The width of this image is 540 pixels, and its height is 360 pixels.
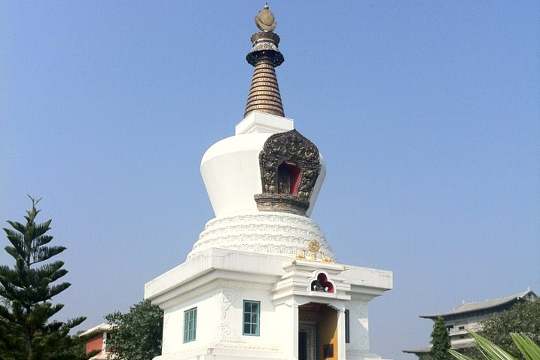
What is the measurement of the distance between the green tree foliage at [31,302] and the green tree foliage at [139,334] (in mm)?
9841

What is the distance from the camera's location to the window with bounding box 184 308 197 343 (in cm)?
1791

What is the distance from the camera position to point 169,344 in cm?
1927

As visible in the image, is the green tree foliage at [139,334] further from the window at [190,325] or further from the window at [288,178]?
the window at [288,178]

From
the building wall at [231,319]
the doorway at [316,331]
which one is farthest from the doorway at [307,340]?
the building wall at [231,319]

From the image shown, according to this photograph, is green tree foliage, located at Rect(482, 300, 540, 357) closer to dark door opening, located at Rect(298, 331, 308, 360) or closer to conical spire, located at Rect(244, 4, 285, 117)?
dark door opening, located at Rect(298, 331, 308, 360)

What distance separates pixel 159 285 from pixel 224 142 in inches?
195

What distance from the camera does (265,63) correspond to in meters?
23.5

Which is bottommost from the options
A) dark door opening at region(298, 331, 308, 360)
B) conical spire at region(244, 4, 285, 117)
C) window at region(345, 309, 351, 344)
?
dark door opening at region(298, 331, 308, 360)

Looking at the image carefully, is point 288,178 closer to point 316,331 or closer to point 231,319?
point 316,331

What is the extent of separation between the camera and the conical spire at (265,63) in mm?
22844

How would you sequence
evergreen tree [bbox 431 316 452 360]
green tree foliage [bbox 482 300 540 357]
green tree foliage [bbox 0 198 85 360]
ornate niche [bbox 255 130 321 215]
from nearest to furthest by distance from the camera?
1. green tree foliage [bbox 0 198 85 360]
2. ornate niche [bbox 255 130 321 215]
3. green tree foliage [bbox 482 300 540 357]
4. evergreen tree [bbox 431 316 452 360]

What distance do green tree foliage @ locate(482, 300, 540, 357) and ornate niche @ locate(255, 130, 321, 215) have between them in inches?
424

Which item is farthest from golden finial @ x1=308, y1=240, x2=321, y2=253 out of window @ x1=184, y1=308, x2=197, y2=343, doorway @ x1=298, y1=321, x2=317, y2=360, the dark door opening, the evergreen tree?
the evergreen tree

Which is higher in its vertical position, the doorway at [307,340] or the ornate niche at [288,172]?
the ornate niche at [288,172]
